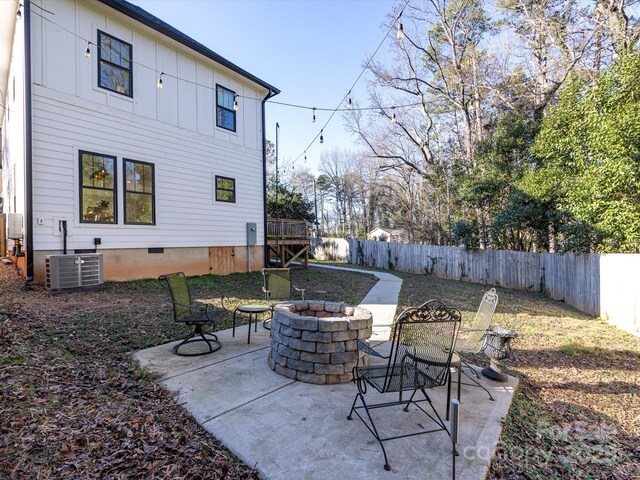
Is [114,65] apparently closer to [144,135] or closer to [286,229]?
[144,135]

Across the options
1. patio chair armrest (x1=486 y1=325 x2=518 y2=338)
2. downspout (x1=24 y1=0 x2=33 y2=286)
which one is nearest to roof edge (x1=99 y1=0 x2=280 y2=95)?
downspout (x1=24 y1=0 x2=33 y2=286)

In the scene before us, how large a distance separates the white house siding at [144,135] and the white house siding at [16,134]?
60cm

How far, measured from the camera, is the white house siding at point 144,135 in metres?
7.24

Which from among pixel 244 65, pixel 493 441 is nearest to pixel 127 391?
pixel 493 441

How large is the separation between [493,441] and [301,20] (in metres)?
11.1

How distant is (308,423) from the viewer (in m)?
2.65

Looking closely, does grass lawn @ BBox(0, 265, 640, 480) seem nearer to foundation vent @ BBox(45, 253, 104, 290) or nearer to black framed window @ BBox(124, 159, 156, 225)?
foundation vent @ BBox(45, 253, 104, 290)

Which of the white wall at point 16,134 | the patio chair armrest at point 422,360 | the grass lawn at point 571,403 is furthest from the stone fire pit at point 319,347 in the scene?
the white wall at point 16,134

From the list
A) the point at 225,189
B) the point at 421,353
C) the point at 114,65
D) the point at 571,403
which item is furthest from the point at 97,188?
the point at 571,403

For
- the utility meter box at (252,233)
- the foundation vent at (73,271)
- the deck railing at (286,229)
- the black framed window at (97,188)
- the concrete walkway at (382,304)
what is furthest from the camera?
the deck railing at (286,229)

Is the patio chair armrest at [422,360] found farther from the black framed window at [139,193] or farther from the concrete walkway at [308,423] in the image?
the black framed window at [139,193]

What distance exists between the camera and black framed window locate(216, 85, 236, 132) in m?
10.8

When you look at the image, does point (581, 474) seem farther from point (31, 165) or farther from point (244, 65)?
point (244, 65)

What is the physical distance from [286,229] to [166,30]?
784 centimetres
